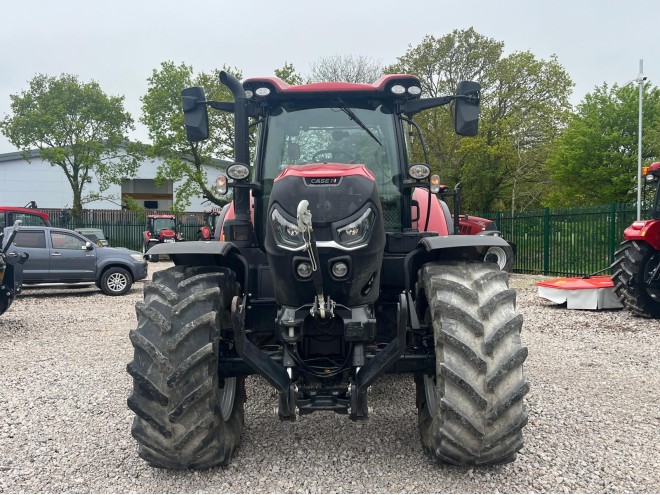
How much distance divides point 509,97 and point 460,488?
98.5 feet

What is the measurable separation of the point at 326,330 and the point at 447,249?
0.93 meters

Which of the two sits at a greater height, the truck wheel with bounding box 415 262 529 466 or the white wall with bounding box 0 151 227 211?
the white wall with bounding box 0 151 227 211

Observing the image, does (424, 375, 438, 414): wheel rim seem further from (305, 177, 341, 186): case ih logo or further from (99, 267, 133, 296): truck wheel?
(99, 267, 133, 296): truck wheel

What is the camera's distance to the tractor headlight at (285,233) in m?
3.43

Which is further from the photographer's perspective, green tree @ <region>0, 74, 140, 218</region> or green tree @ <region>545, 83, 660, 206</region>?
green tree @ <region>0, 74, 140, 218</region>

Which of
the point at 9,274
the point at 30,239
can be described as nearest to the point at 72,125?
the point at 30,239

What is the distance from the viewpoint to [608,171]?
2619 centimetres

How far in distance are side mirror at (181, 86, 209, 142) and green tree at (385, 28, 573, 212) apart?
25623mm

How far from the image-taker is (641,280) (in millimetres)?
9445

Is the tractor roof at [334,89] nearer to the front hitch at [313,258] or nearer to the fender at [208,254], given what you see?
the fender at [208,254]

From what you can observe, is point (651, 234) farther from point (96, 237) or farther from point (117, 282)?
point (96, 237)

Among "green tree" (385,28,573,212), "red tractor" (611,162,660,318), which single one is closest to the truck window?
"red tractor" (611,162,660,318)

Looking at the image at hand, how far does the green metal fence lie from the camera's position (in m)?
15.0

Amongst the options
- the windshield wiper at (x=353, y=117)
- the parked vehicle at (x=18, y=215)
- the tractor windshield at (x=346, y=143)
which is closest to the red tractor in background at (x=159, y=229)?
the parked vehicle at (x=18, y=215)
